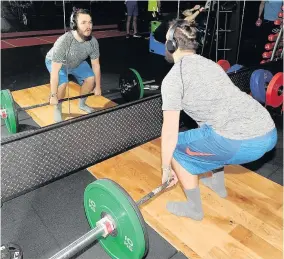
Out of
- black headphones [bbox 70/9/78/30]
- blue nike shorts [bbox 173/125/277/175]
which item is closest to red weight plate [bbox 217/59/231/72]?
black headphones [bbox 70/9/78/30]

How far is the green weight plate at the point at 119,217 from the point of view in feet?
4.07

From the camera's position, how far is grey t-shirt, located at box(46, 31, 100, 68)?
2.49m

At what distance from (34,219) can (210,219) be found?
109 cm

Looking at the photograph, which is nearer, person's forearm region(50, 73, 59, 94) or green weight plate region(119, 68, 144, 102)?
person's forearm region(50, 73, 59, 94)

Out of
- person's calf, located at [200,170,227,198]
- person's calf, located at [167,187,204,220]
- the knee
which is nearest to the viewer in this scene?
person's calf, located at [167,187,204,220]

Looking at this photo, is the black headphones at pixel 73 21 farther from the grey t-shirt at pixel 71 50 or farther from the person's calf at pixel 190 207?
the person's calf at pixel 190 207

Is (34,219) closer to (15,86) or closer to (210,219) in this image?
(210,219)

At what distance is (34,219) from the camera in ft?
5.89

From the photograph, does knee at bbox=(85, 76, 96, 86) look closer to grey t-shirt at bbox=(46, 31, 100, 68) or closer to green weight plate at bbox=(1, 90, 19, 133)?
grey t-shirt at bbox=(46, 31, 100, 68)

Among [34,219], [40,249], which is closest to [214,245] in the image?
[40,249]

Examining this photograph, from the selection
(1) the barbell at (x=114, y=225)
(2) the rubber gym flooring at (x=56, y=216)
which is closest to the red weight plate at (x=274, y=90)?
(2) the rubber gym flooring at (x=56, y=216)

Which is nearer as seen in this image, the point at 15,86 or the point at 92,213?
the point at 92,213

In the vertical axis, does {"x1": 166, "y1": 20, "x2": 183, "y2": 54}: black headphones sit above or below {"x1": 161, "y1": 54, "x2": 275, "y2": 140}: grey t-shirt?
above

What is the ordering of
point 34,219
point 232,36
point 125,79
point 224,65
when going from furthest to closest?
point 232,36 < point 224,65 < point 125,79 < point 34,219
